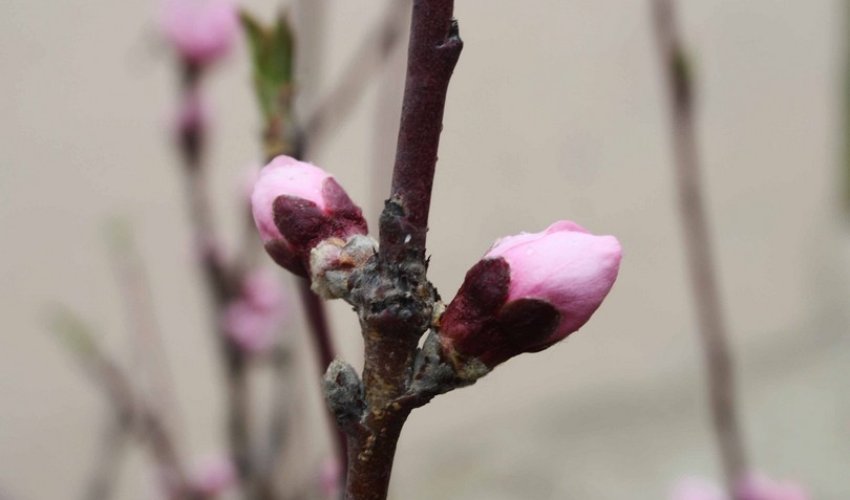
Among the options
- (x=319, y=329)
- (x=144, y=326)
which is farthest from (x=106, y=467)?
(x=319, y=329)

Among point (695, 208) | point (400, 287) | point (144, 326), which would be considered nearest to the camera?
point (400, 287)

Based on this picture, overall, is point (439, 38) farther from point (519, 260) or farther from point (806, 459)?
point (806, 459)

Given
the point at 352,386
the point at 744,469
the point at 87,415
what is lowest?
the point at 87,415

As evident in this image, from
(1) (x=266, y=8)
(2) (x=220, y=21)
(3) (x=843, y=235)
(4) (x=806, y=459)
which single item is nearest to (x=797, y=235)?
(3) (x=843, y=235)

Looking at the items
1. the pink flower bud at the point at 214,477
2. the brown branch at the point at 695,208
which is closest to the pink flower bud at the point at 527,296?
the brown branch at the point at 695,208

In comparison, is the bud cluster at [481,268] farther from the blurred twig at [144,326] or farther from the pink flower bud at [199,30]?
the blurred twig at [144,326]

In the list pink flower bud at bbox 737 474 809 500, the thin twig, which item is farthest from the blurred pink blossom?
the thin twig

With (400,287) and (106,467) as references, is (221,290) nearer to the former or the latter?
(400,287)

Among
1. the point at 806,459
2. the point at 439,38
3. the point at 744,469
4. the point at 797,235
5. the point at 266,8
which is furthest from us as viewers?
the point at 797,235

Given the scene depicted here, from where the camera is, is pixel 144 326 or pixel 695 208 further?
pixel 144 326
